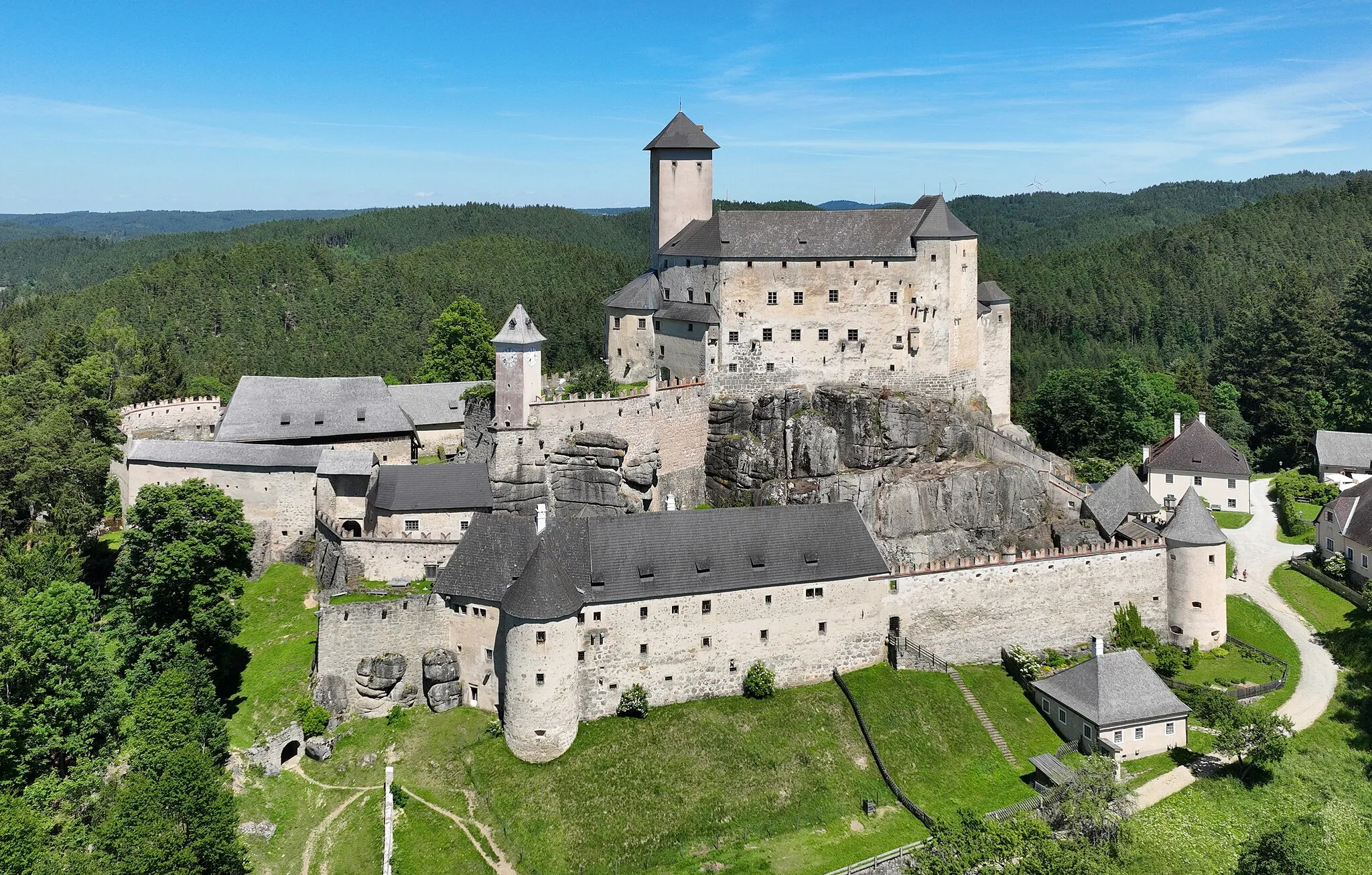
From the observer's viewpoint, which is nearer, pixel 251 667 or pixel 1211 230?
pixel 251 667

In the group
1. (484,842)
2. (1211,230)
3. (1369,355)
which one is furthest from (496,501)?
(1211,230)

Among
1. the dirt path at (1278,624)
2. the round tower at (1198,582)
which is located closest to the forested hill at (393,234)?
the dirt path at (1278,624)

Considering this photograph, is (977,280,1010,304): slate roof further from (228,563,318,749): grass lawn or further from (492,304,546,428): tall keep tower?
(228,563,318,749): grass lawn

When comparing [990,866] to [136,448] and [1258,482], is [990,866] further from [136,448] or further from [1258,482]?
[1258,482]

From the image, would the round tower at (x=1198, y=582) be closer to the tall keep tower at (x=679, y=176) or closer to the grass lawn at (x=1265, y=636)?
the grass lawn at (x=1265, y=636)

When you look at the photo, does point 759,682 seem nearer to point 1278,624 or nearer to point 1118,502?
point 1118,502

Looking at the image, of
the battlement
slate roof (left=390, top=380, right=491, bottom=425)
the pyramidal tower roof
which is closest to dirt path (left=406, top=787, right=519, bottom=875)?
the battlement

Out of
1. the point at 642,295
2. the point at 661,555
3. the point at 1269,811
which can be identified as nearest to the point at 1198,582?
the point at 1269,811
